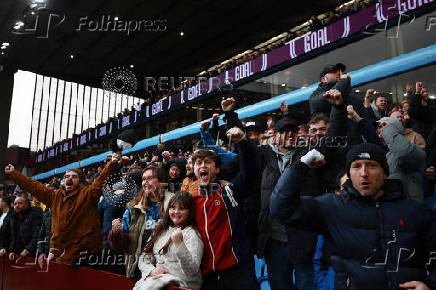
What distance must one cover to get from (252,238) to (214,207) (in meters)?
0.63

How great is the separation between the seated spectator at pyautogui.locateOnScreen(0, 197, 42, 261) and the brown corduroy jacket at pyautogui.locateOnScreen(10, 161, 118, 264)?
1.34 metres

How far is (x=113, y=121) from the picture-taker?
15.4 metres

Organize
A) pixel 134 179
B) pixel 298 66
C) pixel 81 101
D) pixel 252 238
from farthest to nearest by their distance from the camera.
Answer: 1. pixel 81 101
2. pixel 298 66
3. pixel 134 179
4. pixel 252 238

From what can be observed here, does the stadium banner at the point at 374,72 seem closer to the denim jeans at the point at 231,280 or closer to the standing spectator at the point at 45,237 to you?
the denim jeans at the point at 231,280

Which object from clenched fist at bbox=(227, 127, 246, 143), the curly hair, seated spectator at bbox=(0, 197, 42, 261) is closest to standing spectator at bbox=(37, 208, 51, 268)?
seated spectator at bbox=(0, 197, 42, 261)

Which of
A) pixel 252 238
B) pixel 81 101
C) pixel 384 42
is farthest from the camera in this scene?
pixel 81 101

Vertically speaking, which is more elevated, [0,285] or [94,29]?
[94,29]

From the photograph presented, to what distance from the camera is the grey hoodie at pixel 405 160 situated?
9.87 feet

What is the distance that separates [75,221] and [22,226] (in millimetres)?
1864

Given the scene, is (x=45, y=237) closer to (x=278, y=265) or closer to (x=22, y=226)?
(x=22, y=226)

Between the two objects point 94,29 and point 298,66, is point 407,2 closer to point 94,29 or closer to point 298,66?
point 298,66

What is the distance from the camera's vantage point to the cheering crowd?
1.67 metres

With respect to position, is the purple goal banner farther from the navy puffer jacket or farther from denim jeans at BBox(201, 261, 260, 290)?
denim jeans at BBox(201, 261, 260, 290)

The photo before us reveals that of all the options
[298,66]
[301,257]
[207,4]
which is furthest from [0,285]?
[207,4]
